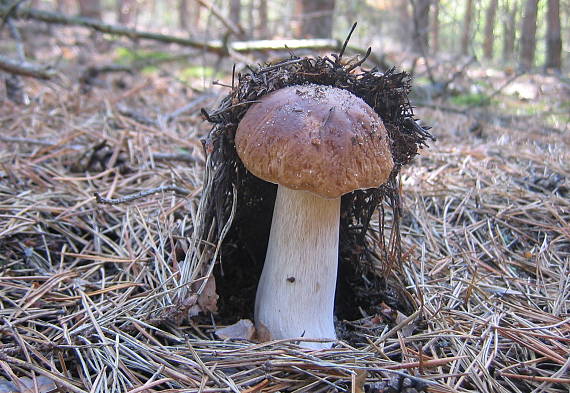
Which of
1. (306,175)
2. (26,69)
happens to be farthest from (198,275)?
(26,69)

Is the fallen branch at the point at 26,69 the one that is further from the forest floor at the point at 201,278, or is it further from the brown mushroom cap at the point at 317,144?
the brown mushroom cap at the point at 317,144

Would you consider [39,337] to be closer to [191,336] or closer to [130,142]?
[191,336]

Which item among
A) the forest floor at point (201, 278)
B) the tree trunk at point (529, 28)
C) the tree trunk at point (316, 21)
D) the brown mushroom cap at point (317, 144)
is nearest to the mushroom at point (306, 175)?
the brown mushroom cap at point (317, 144)

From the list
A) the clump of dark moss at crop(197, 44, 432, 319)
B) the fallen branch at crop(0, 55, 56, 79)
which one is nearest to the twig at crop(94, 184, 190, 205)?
the clump of dark moss at crop(197, 44, 432, 319)

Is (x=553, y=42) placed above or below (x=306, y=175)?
above

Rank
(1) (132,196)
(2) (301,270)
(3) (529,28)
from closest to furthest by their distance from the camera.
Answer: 1. (2) (301,270)
2. (1) (132,196)
3. (3) (529,28)

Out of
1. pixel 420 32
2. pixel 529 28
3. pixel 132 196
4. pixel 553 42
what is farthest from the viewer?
pixel 553 42

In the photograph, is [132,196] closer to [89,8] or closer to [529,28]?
[529,28]
